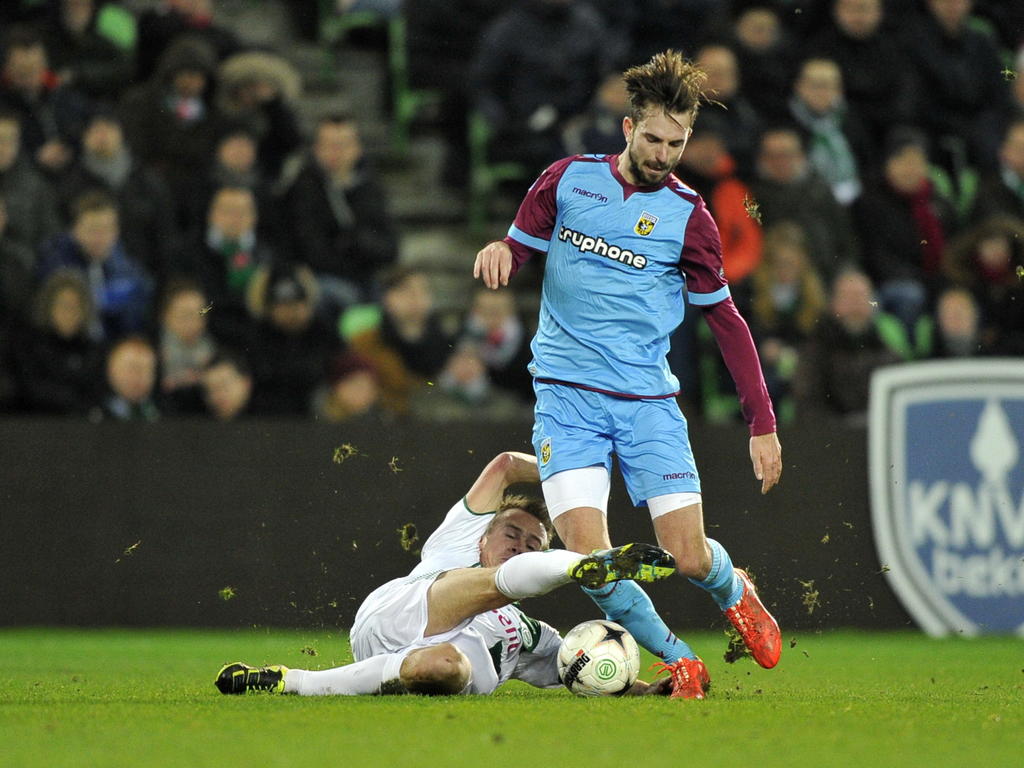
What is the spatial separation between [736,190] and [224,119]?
342 cm

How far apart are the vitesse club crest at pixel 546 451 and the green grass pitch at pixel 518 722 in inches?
35.4

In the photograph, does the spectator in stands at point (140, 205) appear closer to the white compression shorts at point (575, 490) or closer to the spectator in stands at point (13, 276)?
the spectator in stands at point (13, 276)

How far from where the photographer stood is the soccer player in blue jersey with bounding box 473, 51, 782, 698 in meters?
6.54

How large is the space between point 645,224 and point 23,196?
18.3 feet

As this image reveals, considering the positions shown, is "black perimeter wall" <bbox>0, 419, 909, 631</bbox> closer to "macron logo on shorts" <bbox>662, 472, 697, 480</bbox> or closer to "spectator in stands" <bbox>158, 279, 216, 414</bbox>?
"spectator in stands" <bbox>158, 279, 216, 414</bbox>

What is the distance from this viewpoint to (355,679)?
6.46 metres

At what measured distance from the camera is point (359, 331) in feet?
36.1

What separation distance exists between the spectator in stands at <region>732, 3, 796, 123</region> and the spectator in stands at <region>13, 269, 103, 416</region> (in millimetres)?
4893

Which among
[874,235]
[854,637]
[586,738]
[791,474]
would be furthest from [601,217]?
[874,235]

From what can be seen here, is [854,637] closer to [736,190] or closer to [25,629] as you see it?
[736,190]

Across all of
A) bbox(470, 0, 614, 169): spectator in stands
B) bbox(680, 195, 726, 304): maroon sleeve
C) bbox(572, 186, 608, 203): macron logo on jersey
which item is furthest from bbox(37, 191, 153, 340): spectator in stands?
bbox(680, 195, 726, 304): maroon sleeve

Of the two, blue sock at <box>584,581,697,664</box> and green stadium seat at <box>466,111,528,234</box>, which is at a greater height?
green stadium seat at <box>466,111,528,234</box>

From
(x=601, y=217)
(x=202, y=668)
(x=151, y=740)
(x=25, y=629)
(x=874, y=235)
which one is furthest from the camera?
(x=874, y=235)

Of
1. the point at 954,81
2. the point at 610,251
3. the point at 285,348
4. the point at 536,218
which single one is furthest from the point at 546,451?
the point at 954,81
